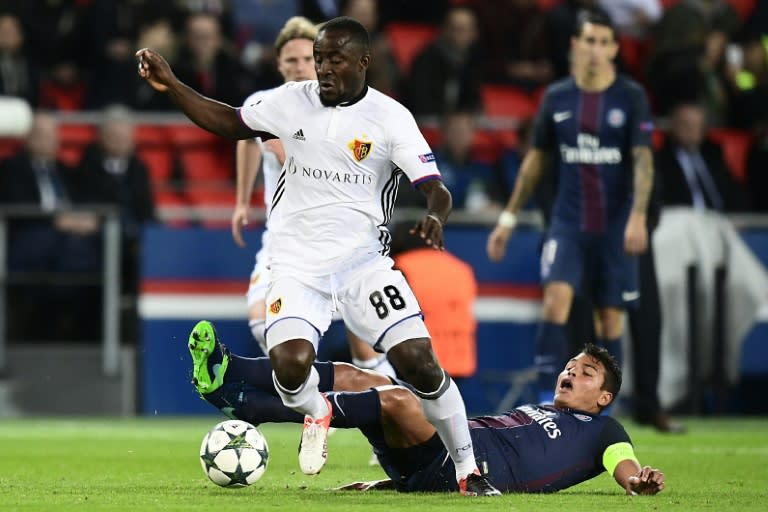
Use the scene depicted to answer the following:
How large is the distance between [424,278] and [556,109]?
1654mm

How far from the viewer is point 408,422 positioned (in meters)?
6.26

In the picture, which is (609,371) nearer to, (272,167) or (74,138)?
(272,167)

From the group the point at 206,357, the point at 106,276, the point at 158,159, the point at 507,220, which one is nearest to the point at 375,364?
the point at 507,220

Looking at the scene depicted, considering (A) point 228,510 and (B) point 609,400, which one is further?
(B) point 609,400

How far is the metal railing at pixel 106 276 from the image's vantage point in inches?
476

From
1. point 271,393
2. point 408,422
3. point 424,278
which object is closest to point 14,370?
point 424,278

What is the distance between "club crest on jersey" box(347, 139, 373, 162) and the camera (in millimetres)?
6367

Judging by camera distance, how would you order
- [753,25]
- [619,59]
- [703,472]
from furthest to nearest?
[753,25] < [619,59] < [703,472]

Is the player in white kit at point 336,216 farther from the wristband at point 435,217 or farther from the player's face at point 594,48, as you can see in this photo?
the player's face at point 594,48

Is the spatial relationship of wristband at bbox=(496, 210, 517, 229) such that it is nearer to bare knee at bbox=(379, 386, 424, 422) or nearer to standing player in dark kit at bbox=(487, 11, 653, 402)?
standing player in dark kit at bbox=(487, 11, 653, 402)

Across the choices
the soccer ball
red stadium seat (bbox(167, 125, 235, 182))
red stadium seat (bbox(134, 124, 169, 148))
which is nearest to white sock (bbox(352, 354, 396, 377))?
the soccer ball

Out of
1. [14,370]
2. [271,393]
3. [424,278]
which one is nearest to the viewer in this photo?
[271,393]

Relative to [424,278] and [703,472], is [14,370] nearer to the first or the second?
[424,278]

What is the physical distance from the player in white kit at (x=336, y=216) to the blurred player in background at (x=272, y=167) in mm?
1651
